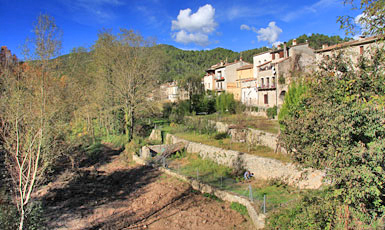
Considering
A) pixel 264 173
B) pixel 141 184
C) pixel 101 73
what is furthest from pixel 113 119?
pixel 264 173

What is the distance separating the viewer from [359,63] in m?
8.05

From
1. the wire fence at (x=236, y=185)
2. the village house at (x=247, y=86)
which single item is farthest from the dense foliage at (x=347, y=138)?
the village house at (x=247, y=86)

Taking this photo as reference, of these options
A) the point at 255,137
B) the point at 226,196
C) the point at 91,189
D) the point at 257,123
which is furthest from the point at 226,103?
the point at 226,196

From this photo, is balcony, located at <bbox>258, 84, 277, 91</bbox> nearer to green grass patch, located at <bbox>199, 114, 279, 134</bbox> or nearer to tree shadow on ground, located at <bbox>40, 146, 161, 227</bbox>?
green grass patch, located at <bbox>199, 114, 279, 134</bbox>

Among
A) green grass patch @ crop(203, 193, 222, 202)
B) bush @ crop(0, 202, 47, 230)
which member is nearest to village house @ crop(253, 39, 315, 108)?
green grass patch @ crop(203, 193, 222, 202)

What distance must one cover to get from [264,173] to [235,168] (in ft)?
8.16

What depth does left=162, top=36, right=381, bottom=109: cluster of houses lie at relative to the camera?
32816mm

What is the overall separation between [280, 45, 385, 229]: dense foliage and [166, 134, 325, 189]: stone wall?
8.16 ft

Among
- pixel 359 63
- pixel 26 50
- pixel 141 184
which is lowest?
pixel 141 184

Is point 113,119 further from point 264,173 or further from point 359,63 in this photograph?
point 359,63

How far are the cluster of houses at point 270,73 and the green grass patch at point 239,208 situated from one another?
19541mm

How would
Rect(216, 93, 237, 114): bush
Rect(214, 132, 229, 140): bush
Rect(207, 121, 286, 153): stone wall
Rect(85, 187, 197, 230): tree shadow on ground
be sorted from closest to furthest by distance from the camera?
Rect(85, 187, 197, 230): tree shadow on ground
Rect(207, 121, 286, 153): stone wall
Rect(214, 132, 229, 140): bush
Rect(216, 93, 237, 114): bush

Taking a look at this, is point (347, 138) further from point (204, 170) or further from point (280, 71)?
point (280, 71)

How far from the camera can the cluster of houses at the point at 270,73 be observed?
32816mm
